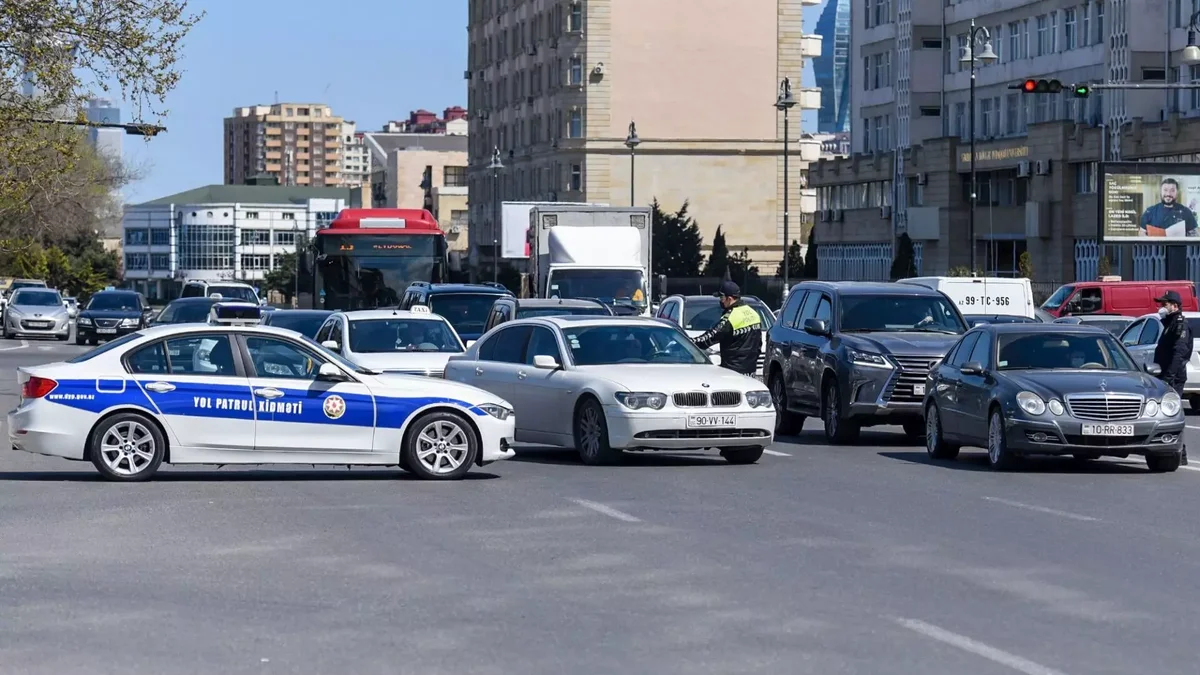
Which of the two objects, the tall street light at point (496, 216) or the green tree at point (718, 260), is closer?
the tall street light at point (496, 216)

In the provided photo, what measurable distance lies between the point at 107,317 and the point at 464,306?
26.7m

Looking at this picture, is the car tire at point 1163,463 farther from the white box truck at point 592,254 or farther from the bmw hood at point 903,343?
the white box truck at point 592,254

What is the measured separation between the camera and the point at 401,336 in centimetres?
2519

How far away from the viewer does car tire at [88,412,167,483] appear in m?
16.8

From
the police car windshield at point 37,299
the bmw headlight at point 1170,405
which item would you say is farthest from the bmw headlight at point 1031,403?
the police car windshield at point 37,299

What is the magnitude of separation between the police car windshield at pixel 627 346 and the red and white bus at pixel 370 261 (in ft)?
71.1

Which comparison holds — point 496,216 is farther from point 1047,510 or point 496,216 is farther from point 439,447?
point 1047,510

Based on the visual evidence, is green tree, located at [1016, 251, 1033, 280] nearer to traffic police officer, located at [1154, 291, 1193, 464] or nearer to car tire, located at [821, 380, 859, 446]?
traffic police officer, located at [1154, 291, 1193, 464]

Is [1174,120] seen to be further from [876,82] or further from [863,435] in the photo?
[863,435]

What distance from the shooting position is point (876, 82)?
80375 mm

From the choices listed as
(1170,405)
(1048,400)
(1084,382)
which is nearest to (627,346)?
(1048,400)

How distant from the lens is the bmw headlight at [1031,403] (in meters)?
18.6

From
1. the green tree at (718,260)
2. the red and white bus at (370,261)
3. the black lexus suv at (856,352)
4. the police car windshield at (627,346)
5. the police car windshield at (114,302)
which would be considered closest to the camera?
the police car windshield at (627,346)

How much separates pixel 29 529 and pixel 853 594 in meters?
5.87
